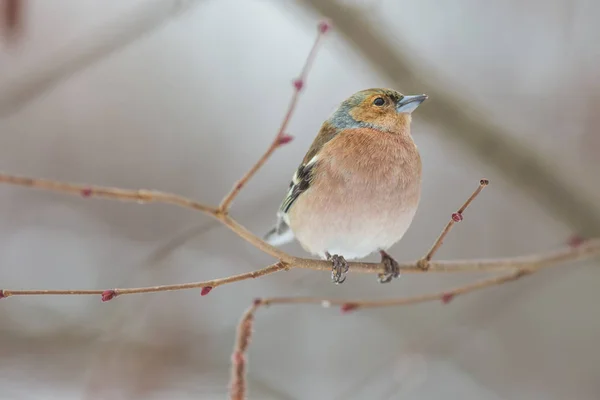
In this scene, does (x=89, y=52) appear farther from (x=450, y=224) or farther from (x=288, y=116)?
(x=450, y=224)

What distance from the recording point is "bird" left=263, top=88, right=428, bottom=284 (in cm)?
187

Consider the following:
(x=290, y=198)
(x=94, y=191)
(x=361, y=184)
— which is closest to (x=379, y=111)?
(x=361, y=184)

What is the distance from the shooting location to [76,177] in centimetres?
390

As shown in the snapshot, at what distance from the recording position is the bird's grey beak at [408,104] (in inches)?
72.9

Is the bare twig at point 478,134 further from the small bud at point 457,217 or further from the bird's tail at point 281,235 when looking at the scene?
the small bud at point 457,217

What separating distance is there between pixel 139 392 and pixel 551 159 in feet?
6.88

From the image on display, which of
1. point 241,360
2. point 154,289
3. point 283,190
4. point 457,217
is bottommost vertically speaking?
point 241,360

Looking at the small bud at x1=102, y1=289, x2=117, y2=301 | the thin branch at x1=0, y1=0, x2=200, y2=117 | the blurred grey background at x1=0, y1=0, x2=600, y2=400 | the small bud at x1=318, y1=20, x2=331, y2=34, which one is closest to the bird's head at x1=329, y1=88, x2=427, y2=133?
the blurred grey background at x1=0, y1=0, x2=600, y2=400

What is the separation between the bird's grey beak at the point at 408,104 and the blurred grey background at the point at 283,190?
0.62m

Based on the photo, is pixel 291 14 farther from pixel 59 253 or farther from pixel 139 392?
pixel 59 253

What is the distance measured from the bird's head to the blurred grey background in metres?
0.53

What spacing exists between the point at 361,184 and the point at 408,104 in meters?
0.28

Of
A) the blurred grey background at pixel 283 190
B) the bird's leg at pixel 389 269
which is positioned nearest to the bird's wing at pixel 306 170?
the bird's leg at pixel 389 269

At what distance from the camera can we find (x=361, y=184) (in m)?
1.87
